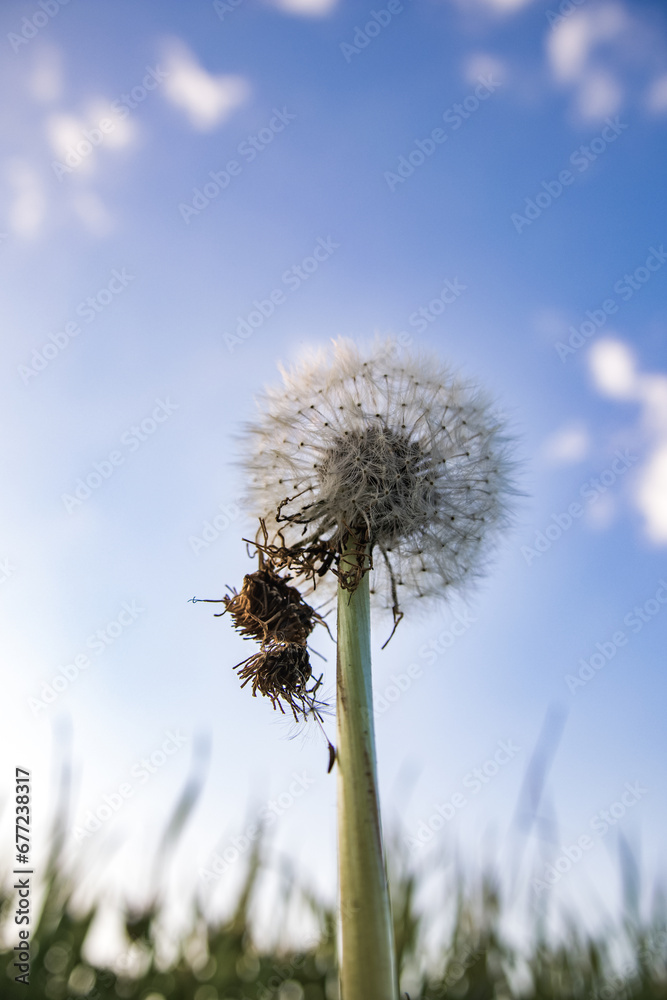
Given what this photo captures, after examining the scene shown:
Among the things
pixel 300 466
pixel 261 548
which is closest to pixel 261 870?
pixel 261 548

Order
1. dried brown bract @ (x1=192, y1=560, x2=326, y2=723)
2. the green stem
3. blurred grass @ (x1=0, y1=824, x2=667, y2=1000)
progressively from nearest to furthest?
1. blurred grass @ (x1=0, y1=824, x2=667, y2=1000)
2. the green stem
3. dried brown bract @ (x1=192, y1=560, x2=326, y2=723)

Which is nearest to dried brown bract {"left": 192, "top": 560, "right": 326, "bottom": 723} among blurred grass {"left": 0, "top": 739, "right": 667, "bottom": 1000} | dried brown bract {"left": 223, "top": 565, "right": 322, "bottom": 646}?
dried brown bract {"left": 223, "top": 565, "right": 322, "bottom": 646}

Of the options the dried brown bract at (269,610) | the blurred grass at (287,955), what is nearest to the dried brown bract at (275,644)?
the dried brown bract at (269,610)

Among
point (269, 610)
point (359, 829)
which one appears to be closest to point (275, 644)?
point (269, 610)

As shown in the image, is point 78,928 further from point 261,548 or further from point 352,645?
point 261,548

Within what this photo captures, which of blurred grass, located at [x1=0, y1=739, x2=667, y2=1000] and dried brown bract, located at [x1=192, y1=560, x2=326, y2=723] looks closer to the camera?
blurred grass, located at [x1=0, y1=739, x2=667, y2=1000]

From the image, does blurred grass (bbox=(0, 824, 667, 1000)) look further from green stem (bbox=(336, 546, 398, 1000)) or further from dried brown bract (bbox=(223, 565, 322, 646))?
dried brown bract (bbox=(223, 565, 322, 646))

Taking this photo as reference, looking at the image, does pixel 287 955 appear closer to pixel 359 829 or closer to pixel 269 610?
pixel 359 829
